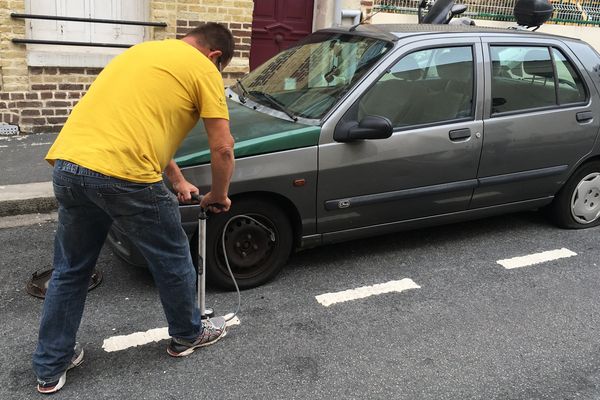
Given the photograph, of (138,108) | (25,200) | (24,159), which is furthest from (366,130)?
(24,159)

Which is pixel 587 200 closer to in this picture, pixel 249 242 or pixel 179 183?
pixel 249 242

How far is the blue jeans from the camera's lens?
2.56 meters

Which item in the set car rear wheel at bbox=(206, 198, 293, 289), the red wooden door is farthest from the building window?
car rear wheel at bbox=(206, 198, 293, 289)

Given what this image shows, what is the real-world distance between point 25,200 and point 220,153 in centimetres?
299

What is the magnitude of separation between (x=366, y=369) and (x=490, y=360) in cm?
71

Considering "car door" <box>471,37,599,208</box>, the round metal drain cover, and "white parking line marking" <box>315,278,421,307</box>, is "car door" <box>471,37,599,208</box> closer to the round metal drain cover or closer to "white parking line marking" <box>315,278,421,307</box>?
"white parking line marking" <box>315,278,421,307</box>

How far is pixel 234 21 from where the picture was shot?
7641mm

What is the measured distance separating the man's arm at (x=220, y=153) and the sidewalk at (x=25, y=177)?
2.80 m

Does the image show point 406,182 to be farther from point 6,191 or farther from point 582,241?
point 6,191

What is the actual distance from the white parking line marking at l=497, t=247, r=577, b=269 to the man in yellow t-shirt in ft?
8.26

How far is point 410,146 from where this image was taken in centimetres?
400

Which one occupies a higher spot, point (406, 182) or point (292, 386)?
point (406, 182)

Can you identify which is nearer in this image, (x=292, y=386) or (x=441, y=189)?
(x=292, y=386)

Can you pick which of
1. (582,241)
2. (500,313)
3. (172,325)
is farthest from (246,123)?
(582,241)
